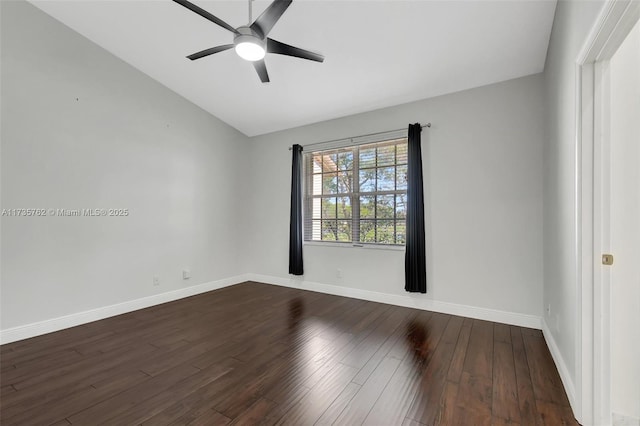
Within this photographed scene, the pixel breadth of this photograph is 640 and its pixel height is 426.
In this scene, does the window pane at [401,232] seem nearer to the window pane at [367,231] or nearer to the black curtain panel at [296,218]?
the window pane at [367,231]

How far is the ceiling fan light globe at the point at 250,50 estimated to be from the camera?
2.16 metres

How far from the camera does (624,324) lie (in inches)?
58.1

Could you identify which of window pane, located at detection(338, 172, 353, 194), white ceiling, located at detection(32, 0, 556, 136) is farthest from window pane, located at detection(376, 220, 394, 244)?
white ceiling, located at detection(32, 0, 556, 136)

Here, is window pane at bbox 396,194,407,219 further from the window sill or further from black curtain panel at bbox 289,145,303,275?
black curtain panel at bbox 289,145,303,275

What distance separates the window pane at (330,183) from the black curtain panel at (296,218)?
15.7 inches

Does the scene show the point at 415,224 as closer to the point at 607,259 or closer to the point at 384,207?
the point at 384,207

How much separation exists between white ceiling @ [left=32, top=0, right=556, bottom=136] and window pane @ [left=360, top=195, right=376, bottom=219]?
1275mm

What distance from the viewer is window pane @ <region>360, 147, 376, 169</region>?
13.3 feet

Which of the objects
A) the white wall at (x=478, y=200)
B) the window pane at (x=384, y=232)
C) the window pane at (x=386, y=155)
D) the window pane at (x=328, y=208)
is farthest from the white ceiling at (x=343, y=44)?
the window pane at (x=384, y=232)

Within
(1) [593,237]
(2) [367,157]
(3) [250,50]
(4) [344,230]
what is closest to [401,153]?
(2) [367,157]

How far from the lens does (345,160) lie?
4.35 metres

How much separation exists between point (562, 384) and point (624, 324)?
29.9 inches

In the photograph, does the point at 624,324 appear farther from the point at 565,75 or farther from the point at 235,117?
the point at 235,117

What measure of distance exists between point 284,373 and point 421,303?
2.12 meters
